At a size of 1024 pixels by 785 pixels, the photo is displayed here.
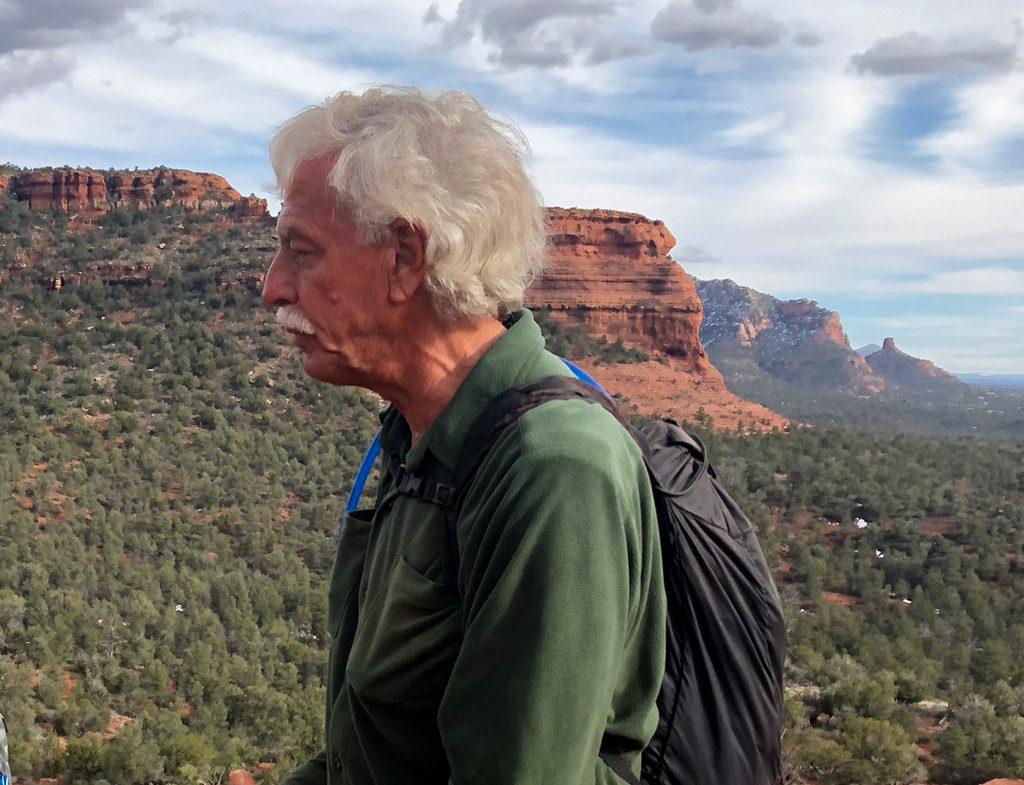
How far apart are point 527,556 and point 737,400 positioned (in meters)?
43.2

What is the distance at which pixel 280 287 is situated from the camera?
1.38m

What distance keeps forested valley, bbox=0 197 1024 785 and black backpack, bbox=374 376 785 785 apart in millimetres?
7985

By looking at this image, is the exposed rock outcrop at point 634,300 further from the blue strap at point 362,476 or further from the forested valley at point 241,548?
the blue strap at point 362,476

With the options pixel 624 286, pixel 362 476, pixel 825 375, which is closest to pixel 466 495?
pixel 362 476

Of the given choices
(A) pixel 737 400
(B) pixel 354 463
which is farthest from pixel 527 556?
(A) pixel 737 400

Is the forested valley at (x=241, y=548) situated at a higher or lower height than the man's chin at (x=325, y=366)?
lower

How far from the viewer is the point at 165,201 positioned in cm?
4416

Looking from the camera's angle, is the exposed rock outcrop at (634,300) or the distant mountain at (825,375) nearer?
the exposed rock outcrop at (634,300)

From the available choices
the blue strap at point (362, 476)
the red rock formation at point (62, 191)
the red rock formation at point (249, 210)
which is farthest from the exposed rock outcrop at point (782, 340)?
the blue strap at point (362, 476)

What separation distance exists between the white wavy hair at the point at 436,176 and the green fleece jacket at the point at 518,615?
4.4 inches

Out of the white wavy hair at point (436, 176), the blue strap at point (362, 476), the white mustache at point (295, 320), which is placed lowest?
the blue strap at point (362, 476)

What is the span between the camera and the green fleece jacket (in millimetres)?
1058

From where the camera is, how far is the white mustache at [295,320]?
4.43ft

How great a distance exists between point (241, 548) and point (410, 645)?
59.9ft
